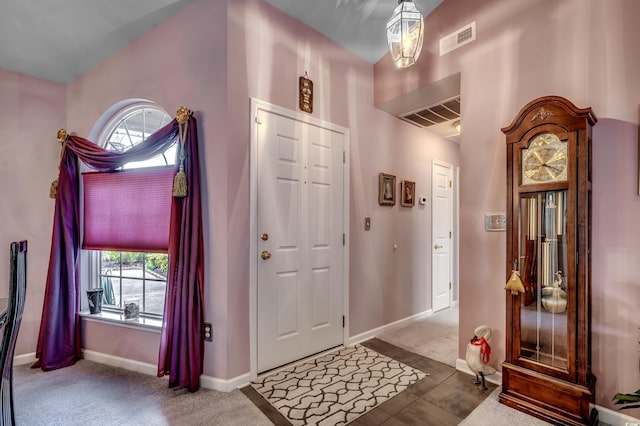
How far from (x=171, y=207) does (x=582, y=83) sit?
300cm

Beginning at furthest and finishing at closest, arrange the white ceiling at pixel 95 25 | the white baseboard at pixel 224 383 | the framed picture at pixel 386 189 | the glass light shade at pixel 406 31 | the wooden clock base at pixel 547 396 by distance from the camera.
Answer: the framed picture at pixel 386 189, the white ceiling at pixel 95 25, the white baseboard at pixel 224 383, the wooden clock base at pixel 547 396, the glass light shade at pixel 406 31

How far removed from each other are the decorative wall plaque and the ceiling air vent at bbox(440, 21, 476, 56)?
47.6 inches

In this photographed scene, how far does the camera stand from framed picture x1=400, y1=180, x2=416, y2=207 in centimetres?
377

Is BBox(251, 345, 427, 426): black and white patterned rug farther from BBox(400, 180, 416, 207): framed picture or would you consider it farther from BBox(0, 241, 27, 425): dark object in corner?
BBox(400, 180, 416, 207): framed picture

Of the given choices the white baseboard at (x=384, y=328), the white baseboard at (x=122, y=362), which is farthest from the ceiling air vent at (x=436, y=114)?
the white baseboard at (x=122, y=362)

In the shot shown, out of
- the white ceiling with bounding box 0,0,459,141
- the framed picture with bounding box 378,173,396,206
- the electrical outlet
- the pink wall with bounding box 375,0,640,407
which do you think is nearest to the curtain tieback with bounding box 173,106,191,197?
the white ceiling with bounding box 0,0,459,141

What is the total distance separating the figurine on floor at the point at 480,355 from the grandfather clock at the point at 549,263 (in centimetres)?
16

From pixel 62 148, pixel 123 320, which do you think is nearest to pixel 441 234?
pixel 123 320

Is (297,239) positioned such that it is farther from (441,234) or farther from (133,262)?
(441,234)

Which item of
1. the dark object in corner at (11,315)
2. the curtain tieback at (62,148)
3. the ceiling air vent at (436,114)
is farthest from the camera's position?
the ceiling air vent at (436,114)

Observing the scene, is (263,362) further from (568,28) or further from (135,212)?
(568,28)

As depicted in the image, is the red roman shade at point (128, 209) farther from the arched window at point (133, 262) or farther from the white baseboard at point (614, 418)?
the white baseboard at point (614, 418)

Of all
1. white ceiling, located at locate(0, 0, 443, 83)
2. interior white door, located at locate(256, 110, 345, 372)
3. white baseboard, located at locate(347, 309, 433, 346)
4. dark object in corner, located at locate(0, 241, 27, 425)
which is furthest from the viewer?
white baseboard, located at locate(347, 309, 433, 346)

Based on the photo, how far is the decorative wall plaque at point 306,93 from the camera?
2.79 meters
